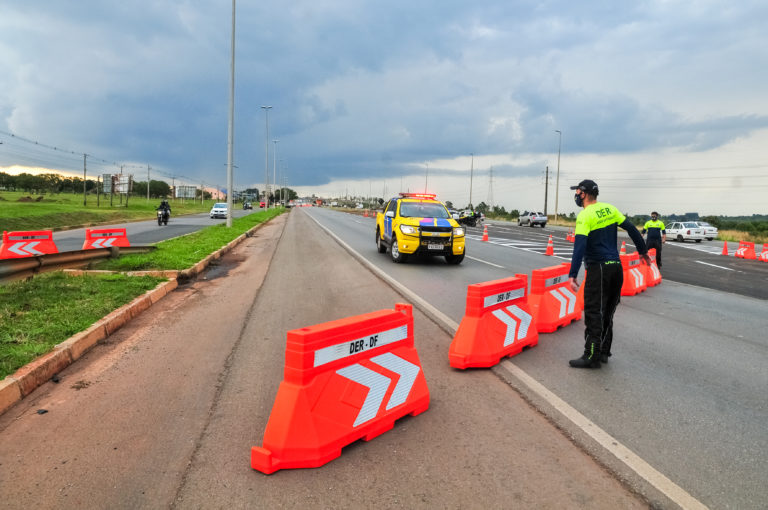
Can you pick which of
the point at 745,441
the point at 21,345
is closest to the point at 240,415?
the point at 21,345

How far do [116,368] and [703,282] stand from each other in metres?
13.8

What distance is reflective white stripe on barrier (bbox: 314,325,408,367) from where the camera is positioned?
3242mm

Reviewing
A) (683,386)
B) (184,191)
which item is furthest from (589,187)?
(184,191)

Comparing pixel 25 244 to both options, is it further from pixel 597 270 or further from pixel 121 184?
pixel 121 184

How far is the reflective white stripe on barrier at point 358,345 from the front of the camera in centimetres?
324

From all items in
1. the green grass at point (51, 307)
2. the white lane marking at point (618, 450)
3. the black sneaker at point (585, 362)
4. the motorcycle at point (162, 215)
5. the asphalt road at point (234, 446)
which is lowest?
the asphalt road at point (234, 446)

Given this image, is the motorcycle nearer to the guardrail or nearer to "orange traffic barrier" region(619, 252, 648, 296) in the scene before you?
the guardrail

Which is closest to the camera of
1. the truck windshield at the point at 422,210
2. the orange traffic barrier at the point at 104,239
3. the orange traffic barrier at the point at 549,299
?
the orange traffic barrier at the point at 549,299

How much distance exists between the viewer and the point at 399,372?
3.84 m

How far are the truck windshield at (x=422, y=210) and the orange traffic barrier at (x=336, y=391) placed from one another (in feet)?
34.4

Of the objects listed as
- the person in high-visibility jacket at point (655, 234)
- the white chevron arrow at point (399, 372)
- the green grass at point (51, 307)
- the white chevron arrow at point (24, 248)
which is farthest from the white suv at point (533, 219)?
the white chevron arrow at point (399, 372)

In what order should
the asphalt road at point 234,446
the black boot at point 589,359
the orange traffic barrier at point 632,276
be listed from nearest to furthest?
the asphalt road at point 234,446, the black boot at point 589,359, the orange traffic barrier at point 632,276

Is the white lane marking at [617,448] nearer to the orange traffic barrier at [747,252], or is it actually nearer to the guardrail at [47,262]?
the guardrail at [47,262]

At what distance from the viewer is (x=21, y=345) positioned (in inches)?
199
